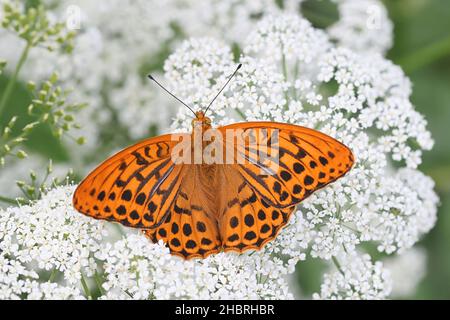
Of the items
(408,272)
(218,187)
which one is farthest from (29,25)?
(408,272)

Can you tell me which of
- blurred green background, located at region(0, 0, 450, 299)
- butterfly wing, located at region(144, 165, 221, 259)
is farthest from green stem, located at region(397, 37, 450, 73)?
butterfly wing, located at region(144, 165, 221, 259)

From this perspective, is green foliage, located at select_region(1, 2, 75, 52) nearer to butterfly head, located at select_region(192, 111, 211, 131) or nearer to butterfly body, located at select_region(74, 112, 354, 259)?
butterfly head, located at select_region(192, 111, 211, 131)

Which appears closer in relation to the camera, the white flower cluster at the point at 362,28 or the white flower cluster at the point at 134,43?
the white flower cluster at the point at 134,43

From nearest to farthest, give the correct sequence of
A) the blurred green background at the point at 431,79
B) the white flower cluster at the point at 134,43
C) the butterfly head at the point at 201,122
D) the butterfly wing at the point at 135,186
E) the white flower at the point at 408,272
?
the butterfly wing at the point at 135,186, the butterfly head at the point at 201,122, the white flower cluster at the point at 134,43, the blurred green background at the point at 431,79, the white flower at the point at 408,272

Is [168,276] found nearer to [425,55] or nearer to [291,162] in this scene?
[291,162]

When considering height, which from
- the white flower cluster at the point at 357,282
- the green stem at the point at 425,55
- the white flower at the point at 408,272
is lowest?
the white flower at the point at 408,272

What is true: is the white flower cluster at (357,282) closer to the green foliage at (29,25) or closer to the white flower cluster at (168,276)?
the white flower cluster at (168,276)

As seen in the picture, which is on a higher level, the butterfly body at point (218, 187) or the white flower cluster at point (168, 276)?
the butterfly body at point (218, 187)

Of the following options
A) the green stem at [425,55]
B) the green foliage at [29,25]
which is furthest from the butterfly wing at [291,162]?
the green stem at [425,55]
